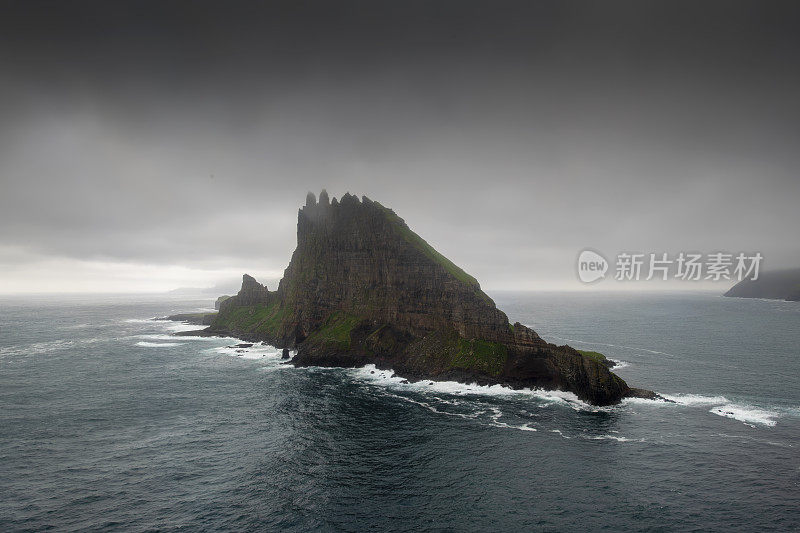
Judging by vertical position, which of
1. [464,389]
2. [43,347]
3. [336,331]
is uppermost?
[336,331]

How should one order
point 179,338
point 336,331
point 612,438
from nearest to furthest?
1. point 612,438
2. point 336,331
3. point 179,338

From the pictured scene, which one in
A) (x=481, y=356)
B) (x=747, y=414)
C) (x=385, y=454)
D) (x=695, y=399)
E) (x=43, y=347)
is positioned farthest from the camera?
(x=43, y=347)

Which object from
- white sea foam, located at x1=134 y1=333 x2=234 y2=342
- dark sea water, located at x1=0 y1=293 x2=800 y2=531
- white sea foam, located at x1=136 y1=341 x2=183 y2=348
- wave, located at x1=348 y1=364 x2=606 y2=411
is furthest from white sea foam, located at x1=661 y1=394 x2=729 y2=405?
white sea foam, located at x1=136 y1=341 x2=183 y2=348

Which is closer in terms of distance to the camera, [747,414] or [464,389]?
[747,414]

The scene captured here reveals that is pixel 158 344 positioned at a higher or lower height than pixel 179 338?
lower

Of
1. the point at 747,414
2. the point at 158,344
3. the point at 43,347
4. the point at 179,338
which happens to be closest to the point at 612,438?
the point at 747,414

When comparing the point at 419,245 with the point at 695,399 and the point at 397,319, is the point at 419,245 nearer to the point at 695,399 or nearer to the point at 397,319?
the point at 397,319

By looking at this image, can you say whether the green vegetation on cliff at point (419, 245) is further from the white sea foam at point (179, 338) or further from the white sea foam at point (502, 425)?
the white sea foam at point (179, 338)
